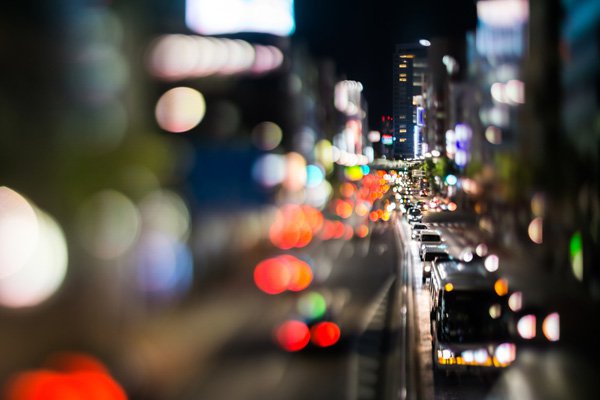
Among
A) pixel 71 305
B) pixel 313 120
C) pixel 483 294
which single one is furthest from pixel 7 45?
pixel 313 120

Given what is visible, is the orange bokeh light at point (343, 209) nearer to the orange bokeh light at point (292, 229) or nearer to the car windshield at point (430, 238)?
the orange bokeh light at point (292, 229)

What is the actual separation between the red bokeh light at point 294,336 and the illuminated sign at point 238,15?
46.3m

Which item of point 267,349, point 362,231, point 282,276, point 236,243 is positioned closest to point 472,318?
point 267,349

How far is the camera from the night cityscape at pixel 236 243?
15656 millimetres

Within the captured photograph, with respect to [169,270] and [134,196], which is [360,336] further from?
[134,196]

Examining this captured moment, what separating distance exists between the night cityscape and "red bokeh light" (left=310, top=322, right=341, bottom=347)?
0.13 feet

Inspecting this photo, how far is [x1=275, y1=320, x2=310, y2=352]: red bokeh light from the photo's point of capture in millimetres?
15555

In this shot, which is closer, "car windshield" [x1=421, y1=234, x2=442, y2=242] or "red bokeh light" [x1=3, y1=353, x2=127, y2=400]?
"red bokeh light" [x1=3, y1=353, x2=127, y2=400]

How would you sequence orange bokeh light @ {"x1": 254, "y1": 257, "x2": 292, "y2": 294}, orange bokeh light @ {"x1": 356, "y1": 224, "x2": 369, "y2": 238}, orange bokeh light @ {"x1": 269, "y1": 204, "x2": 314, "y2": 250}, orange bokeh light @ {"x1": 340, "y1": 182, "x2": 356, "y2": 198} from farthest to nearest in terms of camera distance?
orange bokeh light @ {"x1": 340, "y1": 182, "x2": 356, "y2": 198}
orange bokeh light @ {"x1": 356, "y1": 224, "x2": 369, "y2": 238}
orange bokeh light @ {"x1": 269, "y1": 204, "x2": 314, "y2": 250}
orange bokeh light @ {"x1": 254, "y1": 257, "x2": 292, "y2": 294}

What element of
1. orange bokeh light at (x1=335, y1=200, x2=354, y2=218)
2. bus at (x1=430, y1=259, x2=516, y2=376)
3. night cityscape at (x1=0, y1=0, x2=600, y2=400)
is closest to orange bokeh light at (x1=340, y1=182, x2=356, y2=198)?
orange bokeh light at (x1=335, y1=200, x2=354, y2=218)

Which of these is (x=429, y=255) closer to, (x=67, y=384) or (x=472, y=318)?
(x=472, y=318)

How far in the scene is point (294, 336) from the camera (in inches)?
632

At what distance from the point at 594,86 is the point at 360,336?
20.5 metres

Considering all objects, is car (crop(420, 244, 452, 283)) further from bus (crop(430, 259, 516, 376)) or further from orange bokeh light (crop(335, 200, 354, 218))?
orange bokeh light (crop(335, 200, 354, 218))
